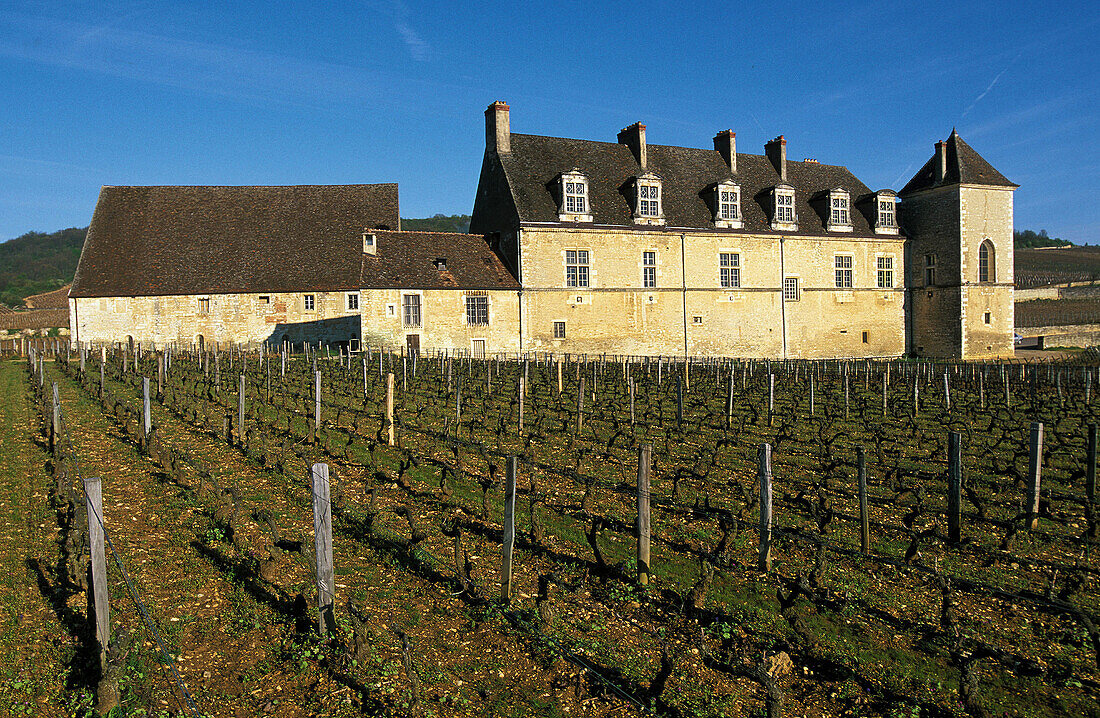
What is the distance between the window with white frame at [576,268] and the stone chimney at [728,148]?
11.6 meters

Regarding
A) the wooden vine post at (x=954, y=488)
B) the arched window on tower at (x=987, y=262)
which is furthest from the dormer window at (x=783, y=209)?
the wooden vine post at (x=954, y=488)

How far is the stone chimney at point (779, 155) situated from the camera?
4159 cm

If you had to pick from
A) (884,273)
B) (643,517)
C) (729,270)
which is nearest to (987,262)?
(884,273)

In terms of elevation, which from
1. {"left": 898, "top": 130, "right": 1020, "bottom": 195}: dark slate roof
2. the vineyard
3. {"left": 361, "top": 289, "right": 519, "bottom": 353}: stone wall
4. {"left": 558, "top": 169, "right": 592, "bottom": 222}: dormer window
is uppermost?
{"left": 898, "top": 130, "right": 1020, "bottom": 195}: dark slate roof

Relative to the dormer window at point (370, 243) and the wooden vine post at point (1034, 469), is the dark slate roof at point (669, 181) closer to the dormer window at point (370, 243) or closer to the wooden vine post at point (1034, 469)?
the dormer window at point (370, 243)

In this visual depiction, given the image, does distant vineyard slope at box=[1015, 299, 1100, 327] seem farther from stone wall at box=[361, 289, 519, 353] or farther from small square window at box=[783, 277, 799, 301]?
stone wall at box=[361, 289, 519, 353]

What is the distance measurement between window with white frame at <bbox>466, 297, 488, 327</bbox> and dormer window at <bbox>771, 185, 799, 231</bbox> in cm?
1630

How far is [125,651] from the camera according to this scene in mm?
5410

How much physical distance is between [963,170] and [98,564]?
4344 cm

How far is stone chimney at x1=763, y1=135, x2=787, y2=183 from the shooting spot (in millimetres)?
41594

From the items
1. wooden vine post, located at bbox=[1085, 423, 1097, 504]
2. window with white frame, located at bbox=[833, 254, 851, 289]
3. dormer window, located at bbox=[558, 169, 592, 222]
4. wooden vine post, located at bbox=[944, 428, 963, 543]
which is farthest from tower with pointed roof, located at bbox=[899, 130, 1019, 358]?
wooden vine post, located at bbox=[944, 428, 963, 543]

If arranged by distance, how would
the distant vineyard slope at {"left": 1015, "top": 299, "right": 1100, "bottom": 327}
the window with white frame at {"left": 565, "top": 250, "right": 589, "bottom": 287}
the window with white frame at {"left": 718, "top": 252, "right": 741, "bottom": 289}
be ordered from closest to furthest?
the window with white frame at {"left": 565, "top": 250, "right": 589, "bottom": 287}, the window with white frame at {"left": 718, "top": 252, "right": 741, "bottom": 289}, the distant vineyard slope at {"left": 1015, "top": 299, "right": 1100, "bottom": 327}

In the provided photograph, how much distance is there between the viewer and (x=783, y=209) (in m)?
39.2

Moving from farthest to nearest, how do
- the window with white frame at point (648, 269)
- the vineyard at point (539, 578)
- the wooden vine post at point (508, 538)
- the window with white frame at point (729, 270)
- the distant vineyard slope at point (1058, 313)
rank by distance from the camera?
the distant vineyard slope at point (1058, 313) → the window with white frame at point (729, 270) → the window with white frame at point (648, 269) → the wooden vine post at point (508, 538) → the vineyard at point (539, 578)
